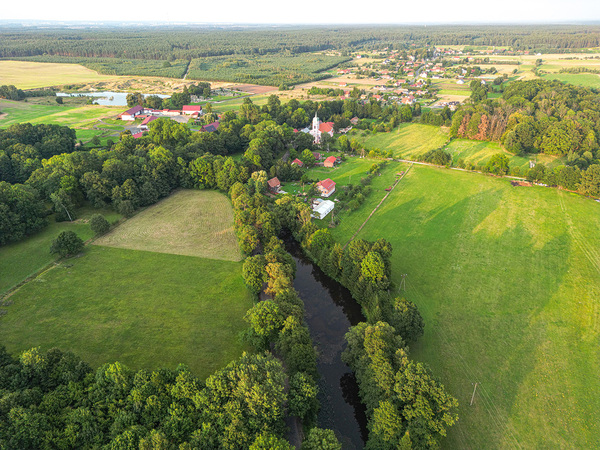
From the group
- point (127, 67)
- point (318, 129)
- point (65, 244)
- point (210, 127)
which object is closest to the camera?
point (65, 244)

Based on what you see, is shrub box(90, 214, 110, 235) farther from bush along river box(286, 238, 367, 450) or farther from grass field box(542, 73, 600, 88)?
grass field box(542, 73, 600, 88)

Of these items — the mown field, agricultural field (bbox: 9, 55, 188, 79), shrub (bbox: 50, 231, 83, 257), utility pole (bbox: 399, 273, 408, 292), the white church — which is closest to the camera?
the mown field

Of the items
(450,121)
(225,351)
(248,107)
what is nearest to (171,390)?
(225,351)

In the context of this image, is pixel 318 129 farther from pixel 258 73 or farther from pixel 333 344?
pixel 258 73

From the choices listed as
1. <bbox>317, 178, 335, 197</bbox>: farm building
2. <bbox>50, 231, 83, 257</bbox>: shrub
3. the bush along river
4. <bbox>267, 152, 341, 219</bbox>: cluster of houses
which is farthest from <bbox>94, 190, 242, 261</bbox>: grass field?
<bbox>317, 178, 335, 197</bbox>: farm building

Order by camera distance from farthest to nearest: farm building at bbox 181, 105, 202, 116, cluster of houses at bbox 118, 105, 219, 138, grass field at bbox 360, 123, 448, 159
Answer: farm building at bbox 181, 105, 202, 116, cluster of houses at bbox 118, 105, 219, 138, grass field at bbox 360, 123, 448, 159

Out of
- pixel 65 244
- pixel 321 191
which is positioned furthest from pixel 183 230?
pixel 321 191

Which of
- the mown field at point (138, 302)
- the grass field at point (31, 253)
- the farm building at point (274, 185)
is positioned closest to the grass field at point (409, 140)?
the farm building at point (274, 185)

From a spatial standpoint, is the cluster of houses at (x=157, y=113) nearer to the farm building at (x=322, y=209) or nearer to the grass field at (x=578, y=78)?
the farm building at (x=322, y=209)
